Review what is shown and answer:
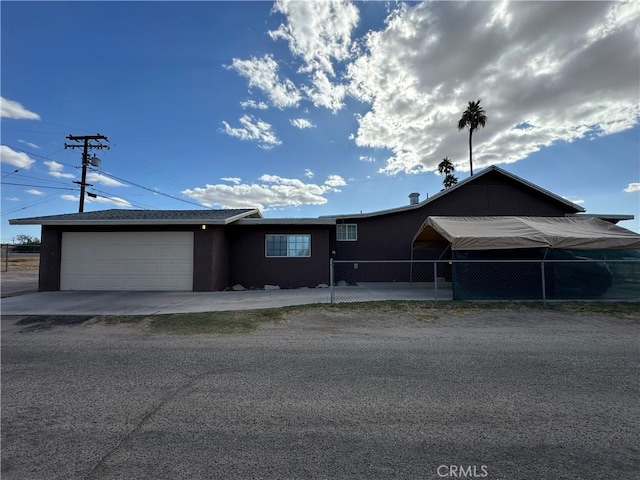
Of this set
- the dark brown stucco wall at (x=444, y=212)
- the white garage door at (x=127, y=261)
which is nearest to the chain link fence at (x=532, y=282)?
the dark brown stucco wall at (x=444, y=212)

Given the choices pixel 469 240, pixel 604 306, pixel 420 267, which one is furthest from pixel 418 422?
pixel 420 267

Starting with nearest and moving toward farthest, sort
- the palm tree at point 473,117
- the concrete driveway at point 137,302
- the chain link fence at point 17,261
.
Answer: the concrete driveway at point 137,302, the chain link fence at point 17,261, the palm tree at point 473,117

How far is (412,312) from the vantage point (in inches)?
331

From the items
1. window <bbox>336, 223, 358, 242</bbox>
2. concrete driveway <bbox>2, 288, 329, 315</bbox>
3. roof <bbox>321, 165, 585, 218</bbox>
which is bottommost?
concrete driveway <bbox>2, 288, 329, 315</bbox>

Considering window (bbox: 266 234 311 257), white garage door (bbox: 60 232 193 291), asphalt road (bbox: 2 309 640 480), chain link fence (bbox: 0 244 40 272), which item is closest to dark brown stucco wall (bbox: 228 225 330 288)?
window (bbox: 266 234 311 257)

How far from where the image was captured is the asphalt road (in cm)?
252

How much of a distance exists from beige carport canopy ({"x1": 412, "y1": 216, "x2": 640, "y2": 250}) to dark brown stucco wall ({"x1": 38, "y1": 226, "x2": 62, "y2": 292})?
14585 mm

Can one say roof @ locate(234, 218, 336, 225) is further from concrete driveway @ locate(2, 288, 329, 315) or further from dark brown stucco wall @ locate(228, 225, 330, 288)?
concrete driveway @ locate(2, 288, 329, 315)

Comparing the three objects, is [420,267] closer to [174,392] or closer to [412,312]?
[412,312]

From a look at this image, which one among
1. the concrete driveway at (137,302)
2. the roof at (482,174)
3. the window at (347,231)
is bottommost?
the concrete driveway at (137,302)

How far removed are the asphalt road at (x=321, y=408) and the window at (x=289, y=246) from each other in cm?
837

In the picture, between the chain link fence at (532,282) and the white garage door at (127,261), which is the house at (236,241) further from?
the chain link fence at (532,282)

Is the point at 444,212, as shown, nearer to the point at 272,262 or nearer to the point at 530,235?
the point at 530,235

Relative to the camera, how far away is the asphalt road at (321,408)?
8.27 ft
